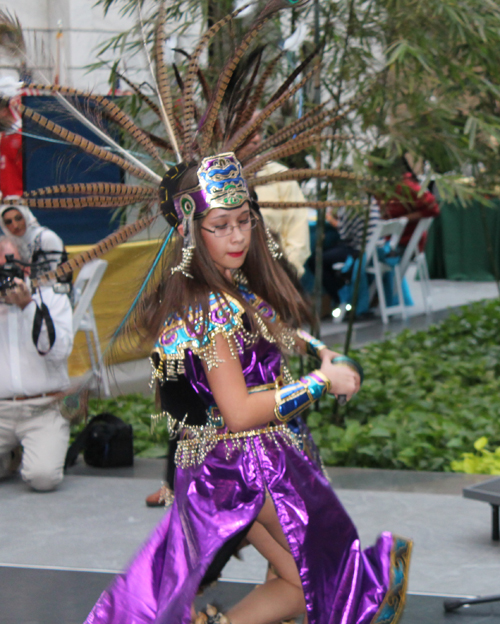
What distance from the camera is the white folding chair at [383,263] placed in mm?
A: 8117

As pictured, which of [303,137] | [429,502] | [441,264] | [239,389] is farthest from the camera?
[441,264]

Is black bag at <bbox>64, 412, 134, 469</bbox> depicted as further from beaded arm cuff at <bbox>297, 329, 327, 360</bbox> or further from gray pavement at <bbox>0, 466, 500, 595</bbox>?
beaded arm cuff at <bbox>297, 329, 327, 360</bbox>

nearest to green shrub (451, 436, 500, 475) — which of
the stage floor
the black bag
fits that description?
the stage floor

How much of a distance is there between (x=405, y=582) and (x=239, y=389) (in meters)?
0.67

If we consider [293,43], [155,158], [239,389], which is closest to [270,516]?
[239,389]

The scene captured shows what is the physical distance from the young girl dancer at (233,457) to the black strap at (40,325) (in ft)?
6.09

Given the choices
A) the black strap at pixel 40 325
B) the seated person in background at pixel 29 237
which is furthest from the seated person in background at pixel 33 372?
the seated person in background at pixel 29 237

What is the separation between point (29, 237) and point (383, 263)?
4.97 metres

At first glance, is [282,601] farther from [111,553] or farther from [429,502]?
[429,502]

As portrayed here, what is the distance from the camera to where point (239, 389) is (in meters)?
1.99

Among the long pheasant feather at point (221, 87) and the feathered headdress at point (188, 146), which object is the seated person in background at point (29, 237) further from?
the long pheasant feather at point (221, 87)

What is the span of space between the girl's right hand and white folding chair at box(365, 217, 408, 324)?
6063mm

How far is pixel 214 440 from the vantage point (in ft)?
6.93

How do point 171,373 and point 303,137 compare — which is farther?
point 303,137
